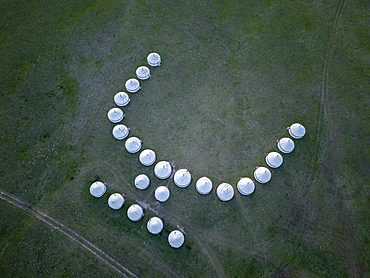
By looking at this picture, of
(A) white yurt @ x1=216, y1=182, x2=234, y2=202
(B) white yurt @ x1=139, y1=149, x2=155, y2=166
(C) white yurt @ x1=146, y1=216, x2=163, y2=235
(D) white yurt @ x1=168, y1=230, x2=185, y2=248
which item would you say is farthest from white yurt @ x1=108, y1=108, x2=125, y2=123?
(D) white yurt @ x1=168, y1=230, x2=185, y2=248

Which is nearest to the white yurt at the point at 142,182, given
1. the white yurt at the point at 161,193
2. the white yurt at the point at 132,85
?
the white yurt at the point at 161,193

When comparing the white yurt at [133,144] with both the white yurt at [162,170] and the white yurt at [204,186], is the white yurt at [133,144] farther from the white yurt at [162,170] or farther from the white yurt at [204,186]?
the white yurt at [204,186]

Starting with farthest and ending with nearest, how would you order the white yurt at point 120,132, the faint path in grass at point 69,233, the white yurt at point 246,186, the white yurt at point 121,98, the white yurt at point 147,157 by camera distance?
the white yurt at point 121,98, the white yurt at point 120,132, the white yurt at point 147,157, the white yurt at point 246,186, the faint path in grass at point 69,233

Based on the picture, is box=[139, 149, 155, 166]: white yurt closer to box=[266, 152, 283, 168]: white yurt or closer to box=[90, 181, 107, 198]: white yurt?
box=[90, 181, 107, 198]: white yurt

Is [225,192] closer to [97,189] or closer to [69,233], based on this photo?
[97,189]

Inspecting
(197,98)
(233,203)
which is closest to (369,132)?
(233,203)

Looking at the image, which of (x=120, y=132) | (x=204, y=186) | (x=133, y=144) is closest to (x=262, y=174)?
(x=204, y=186)
